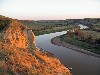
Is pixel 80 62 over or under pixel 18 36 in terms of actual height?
under

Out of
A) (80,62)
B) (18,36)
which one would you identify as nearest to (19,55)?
(18,36)

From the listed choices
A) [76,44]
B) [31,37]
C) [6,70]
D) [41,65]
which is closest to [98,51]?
[76,44]

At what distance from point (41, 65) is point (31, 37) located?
8.15 m

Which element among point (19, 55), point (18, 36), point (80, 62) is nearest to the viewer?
point (19, 55)

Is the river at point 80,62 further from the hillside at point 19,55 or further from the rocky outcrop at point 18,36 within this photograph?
the hillside at point 19,55

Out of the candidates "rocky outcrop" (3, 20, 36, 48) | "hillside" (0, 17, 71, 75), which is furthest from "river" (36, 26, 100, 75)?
"hillside" (0, 17, 71, 75)

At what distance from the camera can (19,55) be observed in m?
26.0

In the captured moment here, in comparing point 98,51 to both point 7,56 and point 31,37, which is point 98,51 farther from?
point 7,56

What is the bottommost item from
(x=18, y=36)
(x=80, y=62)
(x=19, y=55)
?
(x=80, y=62)

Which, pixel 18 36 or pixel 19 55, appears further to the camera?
pixel 18 36

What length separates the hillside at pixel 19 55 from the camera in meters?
23.3

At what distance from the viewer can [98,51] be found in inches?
3593

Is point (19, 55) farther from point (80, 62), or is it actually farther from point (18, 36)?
point (80, 62)

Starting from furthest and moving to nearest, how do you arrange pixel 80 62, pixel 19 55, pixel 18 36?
pixel 80 62
pixel 18 36
pixel 19 55
